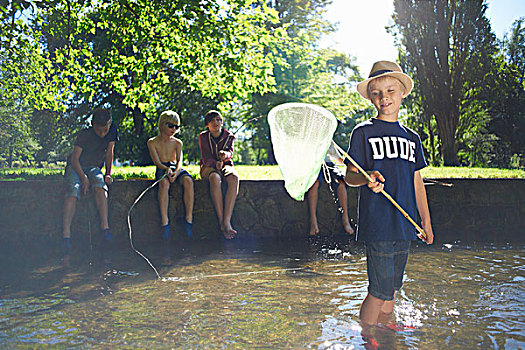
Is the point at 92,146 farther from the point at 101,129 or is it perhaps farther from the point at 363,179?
the point at 363,179

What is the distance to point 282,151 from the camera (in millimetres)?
3328

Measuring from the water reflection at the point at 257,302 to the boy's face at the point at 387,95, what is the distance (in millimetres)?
1357

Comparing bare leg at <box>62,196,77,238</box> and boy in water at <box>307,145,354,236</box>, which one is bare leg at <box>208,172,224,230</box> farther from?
bare leg at <box>62,196,77,238</box>

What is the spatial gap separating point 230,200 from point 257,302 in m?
2.93

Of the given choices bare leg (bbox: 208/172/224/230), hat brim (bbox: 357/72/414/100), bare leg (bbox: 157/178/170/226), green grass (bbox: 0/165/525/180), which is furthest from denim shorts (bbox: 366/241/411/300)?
green grass (bbox: 0/165/525/180)

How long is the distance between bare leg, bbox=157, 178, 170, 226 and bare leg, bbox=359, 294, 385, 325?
156 inches

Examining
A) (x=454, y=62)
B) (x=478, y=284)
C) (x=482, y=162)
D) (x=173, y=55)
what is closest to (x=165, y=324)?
(x=478, y=284)

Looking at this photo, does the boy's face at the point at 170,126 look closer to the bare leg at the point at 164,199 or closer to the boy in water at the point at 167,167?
the boy in water at the point at 167,167

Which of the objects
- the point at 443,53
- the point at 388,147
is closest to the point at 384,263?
the point at 388,147

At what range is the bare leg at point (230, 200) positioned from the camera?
252 inches

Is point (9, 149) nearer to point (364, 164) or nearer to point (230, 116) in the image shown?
point (230, 116)

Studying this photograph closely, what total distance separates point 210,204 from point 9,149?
80.0 feet

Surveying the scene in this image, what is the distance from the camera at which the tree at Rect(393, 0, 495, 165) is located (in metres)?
21.2

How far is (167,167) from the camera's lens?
21.1 ft
